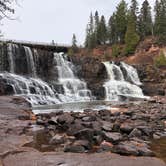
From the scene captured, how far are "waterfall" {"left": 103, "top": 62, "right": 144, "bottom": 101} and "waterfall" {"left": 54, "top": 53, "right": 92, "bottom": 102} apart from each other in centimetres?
317

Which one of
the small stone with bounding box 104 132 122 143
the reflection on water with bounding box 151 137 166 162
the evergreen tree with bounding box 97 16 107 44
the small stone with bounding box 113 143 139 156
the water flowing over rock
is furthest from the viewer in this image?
the evergreen tree with bounding box 97 16 107 44

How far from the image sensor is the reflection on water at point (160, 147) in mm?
11391

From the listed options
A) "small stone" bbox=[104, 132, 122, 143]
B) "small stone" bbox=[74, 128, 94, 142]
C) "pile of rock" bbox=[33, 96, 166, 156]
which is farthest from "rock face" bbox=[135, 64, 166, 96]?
"small stone" bbox=[74, 128, 94, 142]

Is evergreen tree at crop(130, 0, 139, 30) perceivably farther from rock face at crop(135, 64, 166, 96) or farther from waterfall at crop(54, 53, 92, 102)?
waterfall at crop(54, 53, 92, 102)

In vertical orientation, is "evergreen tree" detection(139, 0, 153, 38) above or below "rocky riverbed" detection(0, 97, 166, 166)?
above

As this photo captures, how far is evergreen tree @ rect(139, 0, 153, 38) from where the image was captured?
76.2 meters

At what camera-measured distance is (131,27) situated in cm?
7044

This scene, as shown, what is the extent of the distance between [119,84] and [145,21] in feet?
125

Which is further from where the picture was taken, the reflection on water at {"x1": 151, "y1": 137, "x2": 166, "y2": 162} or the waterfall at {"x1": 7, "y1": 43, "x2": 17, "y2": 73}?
Result: the waterfall at {"x1": 7, "y1": 43, "x2": 17, "y2": 73}

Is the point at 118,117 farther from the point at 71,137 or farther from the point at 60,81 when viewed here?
the point at 60,81

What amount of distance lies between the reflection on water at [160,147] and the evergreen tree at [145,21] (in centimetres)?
6289

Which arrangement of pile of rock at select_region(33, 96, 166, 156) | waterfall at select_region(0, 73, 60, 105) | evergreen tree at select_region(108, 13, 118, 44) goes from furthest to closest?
evergreen tree at select_region(108, 13, 118, 44), waterfall at select_region(0, 73, 60, 105), pile of rock at select_region(33, 96, 166, 156)

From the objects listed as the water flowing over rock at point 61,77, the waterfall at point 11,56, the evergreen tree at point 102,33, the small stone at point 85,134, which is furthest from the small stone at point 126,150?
the evergreen tree at point 102,33

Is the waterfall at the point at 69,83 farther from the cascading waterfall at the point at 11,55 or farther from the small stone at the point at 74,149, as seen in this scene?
the small stone at the point at 74,149
